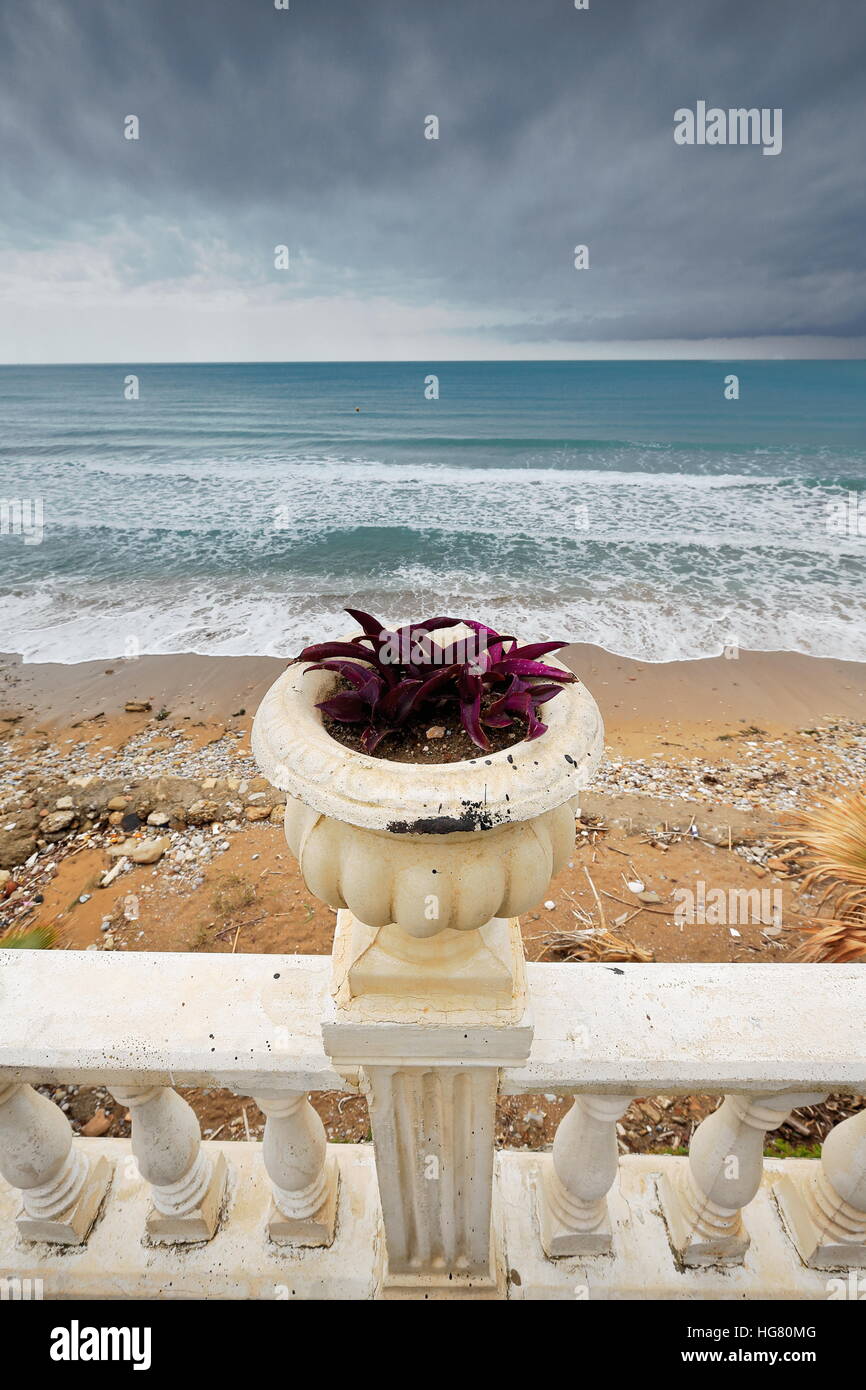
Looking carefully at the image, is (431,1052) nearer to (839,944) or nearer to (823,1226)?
(823,1226)

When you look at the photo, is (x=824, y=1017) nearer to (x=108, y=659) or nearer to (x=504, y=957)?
(x=504, y=957)

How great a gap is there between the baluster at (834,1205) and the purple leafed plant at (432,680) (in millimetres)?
1213

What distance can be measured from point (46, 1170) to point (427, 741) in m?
1.37

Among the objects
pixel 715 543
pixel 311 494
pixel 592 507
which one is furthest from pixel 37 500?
pixel 715 543

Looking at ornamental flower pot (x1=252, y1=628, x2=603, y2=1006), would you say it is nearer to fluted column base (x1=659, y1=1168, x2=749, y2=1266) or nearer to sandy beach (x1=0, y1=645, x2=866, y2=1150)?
fluted column base (x1=659, y1=1168, x2=749, y2=1266)

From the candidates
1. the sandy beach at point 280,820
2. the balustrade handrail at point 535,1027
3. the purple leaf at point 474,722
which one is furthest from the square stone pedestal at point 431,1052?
the sandy beach at point 280,820

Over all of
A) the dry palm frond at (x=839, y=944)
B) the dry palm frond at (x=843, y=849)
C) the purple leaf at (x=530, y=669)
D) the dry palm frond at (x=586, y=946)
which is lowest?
the dry palm frond at (x=586, y=946)

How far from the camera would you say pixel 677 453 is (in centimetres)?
2203

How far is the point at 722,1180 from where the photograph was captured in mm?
1431

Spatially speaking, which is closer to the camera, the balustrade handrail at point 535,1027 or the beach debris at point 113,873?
the balustrade handrail at point 535,1027

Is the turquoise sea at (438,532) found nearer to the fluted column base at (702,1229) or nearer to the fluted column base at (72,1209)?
the fluted column base at (72,1209)

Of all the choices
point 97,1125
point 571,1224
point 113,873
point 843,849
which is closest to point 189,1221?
point 571,1224

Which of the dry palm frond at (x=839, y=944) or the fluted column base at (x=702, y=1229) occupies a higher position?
the fluted column base at (x=702, y=1229)

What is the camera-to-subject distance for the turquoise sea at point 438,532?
9.19 meters
